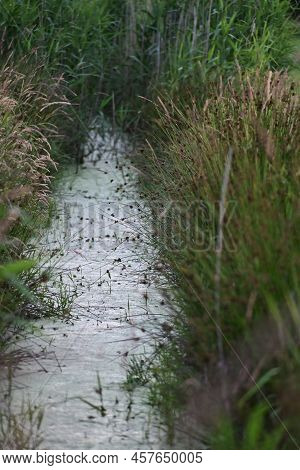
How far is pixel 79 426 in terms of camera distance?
12.2 feet

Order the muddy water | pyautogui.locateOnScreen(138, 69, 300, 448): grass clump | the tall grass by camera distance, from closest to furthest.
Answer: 1. pyautogui.locateOnScreen(138, 69, 300, 448): grass clump
2. the muddy water
3. the tall grass

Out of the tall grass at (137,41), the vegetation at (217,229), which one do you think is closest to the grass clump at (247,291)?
the vegetation at (217,229)

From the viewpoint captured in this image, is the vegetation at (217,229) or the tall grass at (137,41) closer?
the vegetation at (217,229)

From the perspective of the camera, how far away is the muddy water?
3695 millimetres

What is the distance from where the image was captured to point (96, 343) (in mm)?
4684

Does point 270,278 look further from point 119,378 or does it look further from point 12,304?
point 12,304

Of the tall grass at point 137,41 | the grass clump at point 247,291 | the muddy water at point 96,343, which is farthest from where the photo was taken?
the tall grass at point 137,41

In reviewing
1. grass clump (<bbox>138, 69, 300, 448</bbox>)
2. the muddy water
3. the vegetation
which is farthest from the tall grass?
grass clump (<bbox>138, 69, 300, 448</bbox>)

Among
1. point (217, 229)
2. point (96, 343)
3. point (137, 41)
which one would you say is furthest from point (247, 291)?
point (137, 41)

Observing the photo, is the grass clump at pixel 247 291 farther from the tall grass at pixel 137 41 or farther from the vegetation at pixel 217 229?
the tall grass at pixel 137 41

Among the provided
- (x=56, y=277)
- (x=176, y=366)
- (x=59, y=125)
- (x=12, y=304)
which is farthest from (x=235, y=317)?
(x=59, y=125)

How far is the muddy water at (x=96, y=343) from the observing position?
3.70 metres

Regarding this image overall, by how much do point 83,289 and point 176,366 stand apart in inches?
72.6

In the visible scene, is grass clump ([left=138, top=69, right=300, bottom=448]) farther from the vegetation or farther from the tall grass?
the tall grass
